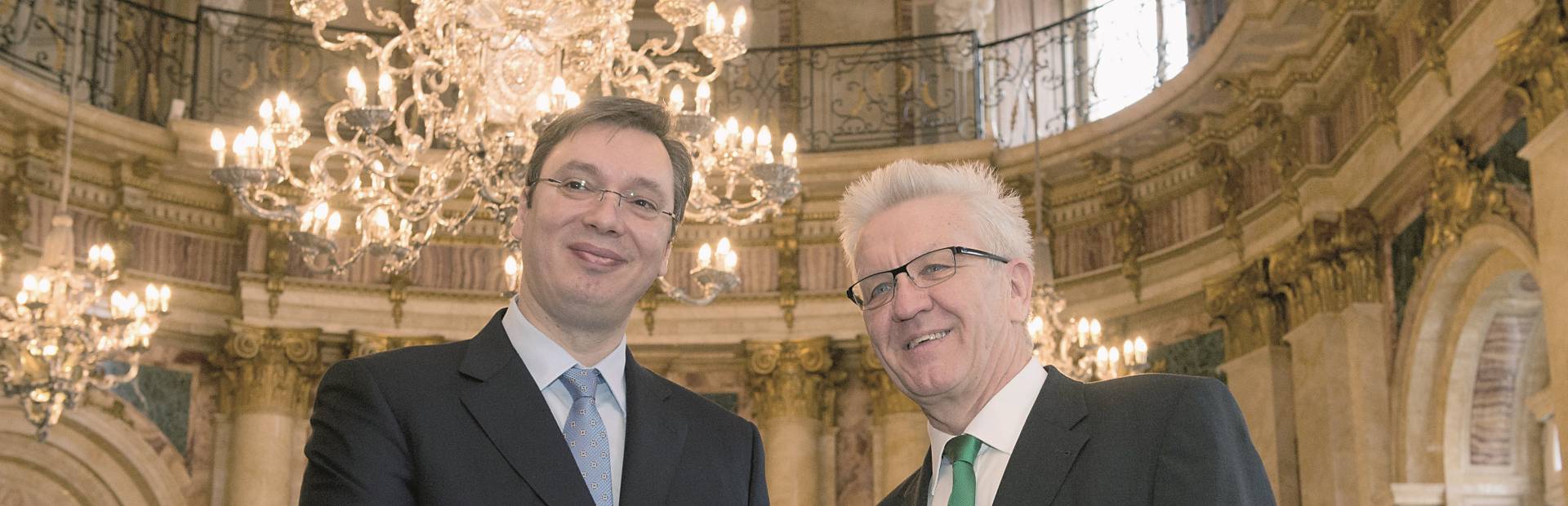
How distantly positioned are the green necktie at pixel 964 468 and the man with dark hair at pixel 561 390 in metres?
0.42

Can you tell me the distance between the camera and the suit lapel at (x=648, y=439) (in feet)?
9.34

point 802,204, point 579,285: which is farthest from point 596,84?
point 579,285

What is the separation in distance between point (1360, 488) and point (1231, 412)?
633cm

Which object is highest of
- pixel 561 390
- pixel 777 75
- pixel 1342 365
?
pixel 777 75

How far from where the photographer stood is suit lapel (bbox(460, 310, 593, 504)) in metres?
2.73

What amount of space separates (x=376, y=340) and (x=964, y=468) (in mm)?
9532

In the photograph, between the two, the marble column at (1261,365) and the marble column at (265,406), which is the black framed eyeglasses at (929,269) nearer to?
the marble column at (1261,365)

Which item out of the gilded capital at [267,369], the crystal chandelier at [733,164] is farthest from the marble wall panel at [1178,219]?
the gilded capital at [267,369]

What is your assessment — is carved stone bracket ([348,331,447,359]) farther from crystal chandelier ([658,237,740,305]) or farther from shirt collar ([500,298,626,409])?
shirt collar ([500,298,626,409])

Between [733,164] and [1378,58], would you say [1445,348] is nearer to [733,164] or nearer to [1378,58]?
[1378,58]

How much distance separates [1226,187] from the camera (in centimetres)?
1037

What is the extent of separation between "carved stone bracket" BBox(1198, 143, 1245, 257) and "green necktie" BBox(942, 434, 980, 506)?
7642 millimetres

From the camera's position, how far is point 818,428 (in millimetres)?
12172

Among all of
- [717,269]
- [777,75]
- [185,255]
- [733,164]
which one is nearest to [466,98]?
[733,164]
